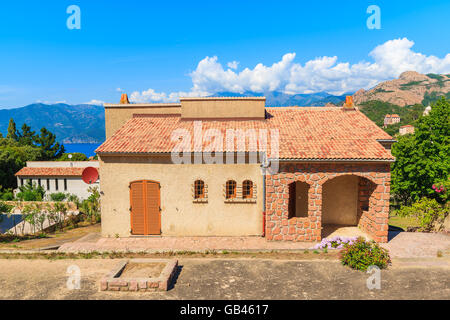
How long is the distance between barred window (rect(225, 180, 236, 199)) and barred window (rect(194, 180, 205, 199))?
114cm

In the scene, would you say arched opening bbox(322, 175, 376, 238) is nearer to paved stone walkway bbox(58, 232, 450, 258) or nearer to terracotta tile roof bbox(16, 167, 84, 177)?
paved stone walkway bbox(58, 232, 450, 258)

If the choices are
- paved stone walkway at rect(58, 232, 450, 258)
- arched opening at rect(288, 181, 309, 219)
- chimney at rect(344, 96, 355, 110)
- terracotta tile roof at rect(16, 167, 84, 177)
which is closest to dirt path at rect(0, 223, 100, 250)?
paved stone walkway at rect(58, 232, 450, 258)

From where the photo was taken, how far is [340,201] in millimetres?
14531

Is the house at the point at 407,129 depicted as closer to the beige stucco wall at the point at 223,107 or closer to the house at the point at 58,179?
the beige stucco wall at the point at 223,107

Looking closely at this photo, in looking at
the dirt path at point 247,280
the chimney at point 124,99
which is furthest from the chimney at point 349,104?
the chimney at point 124,99

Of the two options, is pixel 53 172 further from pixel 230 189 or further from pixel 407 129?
pixel 407 129

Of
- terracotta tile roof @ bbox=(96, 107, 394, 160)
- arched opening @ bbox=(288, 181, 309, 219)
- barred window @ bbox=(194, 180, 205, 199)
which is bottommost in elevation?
arched opening @ bbox=(288, 181, 309, 219)

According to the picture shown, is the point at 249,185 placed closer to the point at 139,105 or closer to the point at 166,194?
the point at 166,194

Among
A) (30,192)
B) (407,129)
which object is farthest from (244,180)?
(407,129)

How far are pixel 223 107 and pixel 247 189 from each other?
5128 mm

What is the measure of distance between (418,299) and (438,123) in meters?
25.0

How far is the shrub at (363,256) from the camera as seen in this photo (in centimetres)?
949

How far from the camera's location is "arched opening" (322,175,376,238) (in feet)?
47.0
